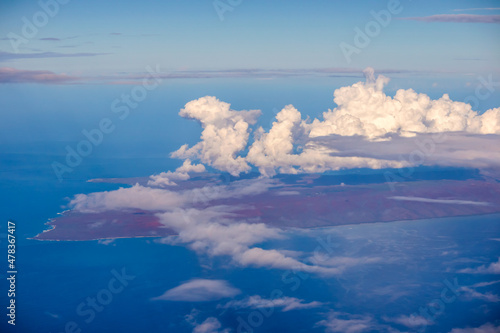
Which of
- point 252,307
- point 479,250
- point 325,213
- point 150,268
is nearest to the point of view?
point 252,307

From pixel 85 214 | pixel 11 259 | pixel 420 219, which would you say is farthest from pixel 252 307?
pixel 420 219

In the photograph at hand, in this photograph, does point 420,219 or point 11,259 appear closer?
point 11,259

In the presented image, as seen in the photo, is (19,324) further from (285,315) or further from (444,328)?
(444,328)

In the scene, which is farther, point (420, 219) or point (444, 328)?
point (420, 219)

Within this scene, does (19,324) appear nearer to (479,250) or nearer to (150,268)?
(150,268)

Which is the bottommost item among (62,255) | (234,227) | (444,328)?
(444,328)

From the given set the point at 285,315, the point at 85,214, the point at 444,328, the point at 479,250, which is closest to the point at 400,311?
the point at 444,328

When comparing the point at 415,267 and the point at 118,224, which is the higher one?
the point at 118,224

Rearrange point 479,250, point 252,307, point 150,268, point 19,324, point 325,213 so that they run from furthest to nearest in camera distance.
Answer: point 325,213, point 479,250, point 150,268, point 252,307, point 19,324

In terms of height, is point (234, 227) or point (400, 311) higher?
point (234, 227)
